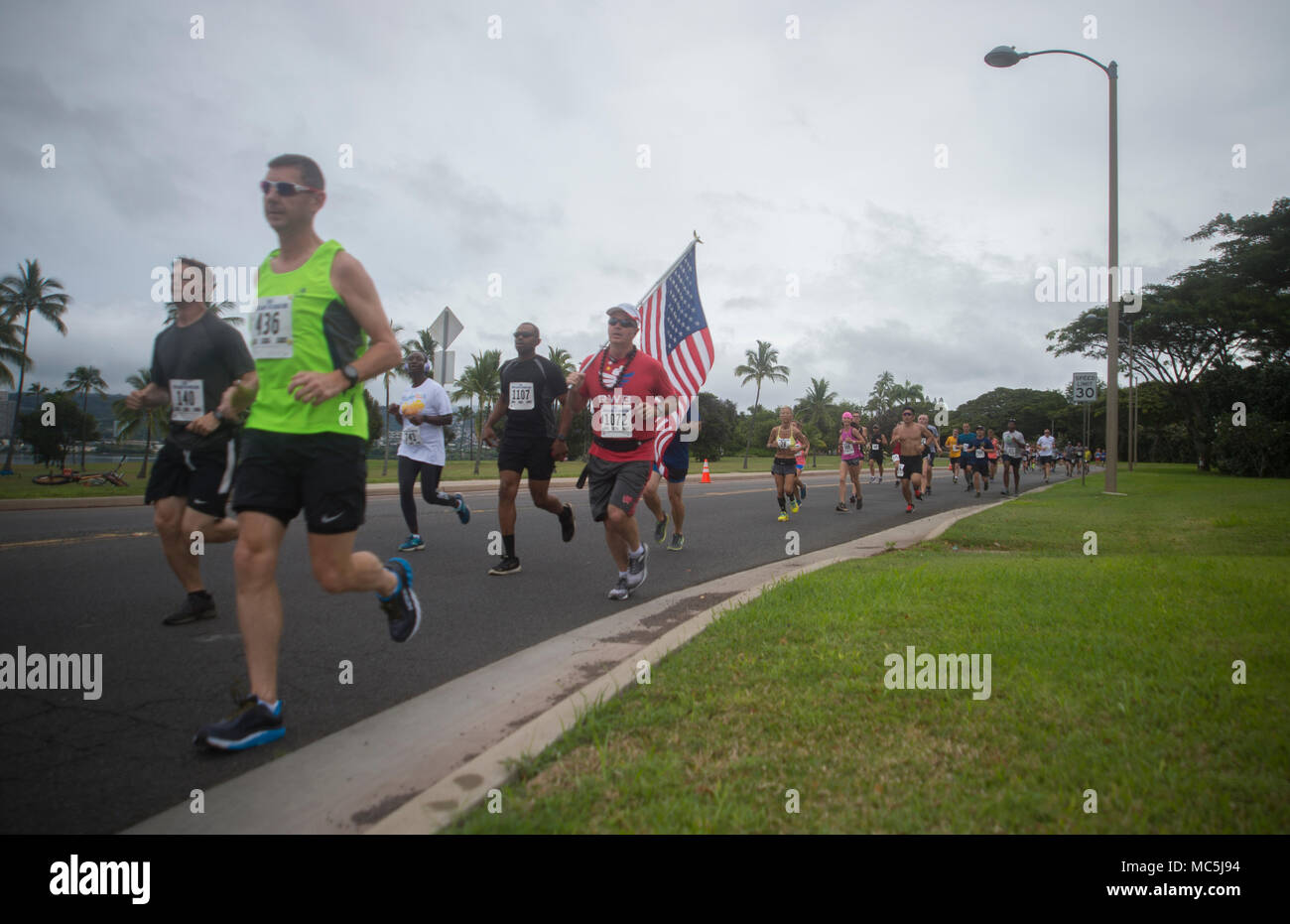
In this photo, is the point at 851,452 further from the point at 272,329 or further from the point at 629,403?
the point at 272,329

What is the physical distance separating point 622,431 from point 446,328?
9.35 m

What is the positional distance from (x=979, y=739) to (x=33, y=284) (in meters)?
71.1

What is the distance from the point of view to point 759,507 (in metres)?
13.9

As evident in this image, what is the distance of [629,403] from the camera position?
5.71 meters

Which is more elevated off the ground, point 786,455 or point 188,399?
point 188,399

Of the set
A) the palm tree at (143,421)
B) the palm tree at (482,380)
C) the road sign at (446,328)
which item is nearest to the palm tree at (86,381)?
the palm tree at (143,421)

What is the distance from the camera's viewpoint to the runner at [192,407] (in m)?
4.27

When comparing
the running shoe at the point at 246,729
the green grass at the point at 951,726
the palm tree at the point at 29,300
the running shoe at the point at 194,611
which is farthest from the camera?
the palm tree at the point at 29,300

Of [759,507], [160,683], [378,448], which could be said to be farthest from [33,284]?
[160,683]

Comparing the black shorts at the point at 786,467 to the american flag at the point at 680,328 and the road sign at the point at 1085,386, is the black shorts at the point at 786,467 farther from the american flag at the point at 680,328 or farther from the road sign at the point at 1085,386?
the road sign at the point at 1085,386

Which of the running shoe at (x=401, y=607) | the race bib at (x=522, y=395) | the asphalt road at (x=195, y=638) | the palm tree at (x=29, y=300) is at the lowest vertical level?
the asphalt road at (x=195, y=638)

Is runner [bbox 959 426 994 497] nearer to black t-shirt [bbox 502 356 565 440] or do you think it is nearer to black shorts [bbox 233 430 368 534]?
black t-shirt [bbox 502 356 565 440]

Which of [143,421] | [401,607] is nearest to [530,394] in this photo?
[401,607]

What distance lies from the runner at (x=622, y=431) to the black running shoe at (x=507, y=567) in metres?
1.18
